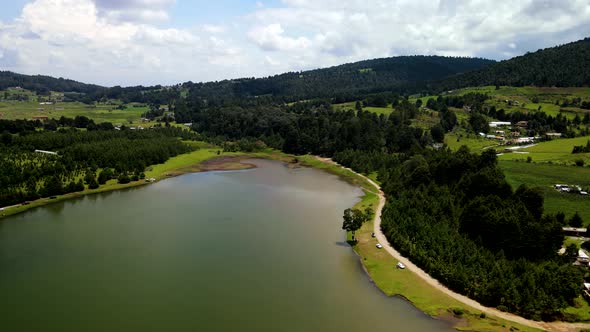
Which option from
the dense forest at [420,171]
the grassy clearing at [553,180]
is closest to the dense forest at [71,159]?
the dense forest at [420,171]

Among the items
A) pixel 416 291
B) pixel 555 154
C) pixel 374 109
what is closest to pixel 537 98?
pixel 374 109

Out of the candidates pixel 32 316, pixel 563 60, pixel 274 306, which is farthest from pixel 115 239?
pixel 563 60

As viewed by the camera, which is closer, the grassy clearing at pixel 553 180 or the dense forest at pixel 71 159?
the grassy clearing at pixel 553 180

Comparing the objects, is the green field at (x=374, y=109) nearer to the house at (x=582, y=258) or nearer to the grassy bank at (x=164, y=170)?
the grassy bank at (x=164, y=170)

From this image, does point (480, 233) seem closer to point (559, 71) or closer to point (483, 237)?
point (483, 237)

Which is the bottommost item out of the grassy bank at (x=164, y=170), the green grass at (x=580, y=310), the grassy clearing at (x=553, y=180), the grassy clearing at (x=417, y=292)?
the grassy bank at (x=164, y=170)

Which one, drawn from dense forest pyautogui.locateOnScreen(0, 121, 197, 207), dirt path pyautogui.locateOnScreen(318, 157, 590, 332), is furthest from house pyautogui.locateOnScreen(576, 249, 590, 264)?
dense forest pyautogui.locateOnScreen(0, 121, 197, 207)

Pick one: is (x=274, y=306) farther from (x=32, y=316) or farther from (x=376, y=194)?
(x=376, y=194)
